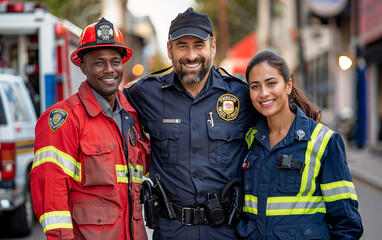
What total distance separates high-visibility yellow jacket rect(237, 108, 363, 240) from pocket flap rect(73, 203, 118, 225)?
90 cm

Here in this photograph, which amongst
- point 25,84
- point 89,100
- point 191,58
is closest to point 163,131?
point 191,58

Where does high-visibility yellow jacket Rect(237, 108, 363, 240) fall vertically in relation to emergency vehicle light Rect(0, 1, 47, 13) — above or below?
below

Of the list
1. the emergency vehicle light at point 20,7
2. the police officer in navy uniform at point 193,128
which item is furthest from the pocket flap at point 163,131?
the emergency vehicle light at point 20,7

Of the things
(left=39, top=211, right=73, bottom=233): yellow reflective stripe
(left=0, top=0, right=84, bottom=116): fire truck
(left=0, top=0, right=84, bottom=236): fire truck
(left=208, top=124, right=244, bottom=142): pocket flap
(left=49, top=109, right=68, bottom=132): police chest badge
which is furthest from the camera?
(left=0, top=0, right=84, bottom=116): fire truck

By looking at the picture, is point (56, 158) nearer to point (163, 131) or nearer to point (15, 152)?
point (163, 131)

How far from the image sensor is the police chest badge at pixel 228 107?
12.4 ft

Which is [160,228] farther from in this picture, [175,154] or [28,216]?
[28,216]

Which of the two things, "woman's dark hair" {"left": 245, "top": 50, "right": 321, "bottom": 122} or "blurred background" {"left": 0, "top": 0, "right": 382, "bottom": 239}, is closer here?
"woman's dark hair" {"left": 245, "top": 50, "right": 321, "bottom": 122}

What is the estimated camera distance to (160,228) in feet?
12.0

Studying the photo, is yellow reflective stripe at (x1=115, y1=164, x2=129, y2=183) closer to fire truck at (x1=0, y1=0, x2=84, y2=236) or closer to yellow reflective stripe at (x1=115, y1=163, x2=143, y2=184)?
yellow reflective stripe at (x1=115, y1=163, x2=143, y2=184)

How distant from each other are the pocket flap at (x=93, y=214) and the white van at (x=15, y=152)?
12.6ft

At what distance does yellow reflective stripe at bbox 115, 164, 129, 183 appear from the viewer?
10.6ft

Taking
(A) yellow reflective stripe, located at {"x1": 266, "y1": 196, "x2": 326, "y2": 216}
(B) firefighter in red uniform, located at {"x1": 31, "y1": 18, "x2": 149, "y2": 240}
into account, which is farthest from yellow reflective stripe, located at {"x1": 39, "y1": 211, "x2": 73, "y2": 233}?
(A) yellow reflective stripe, located at {"x1": 266, "y1": 196, "x2": 326, "y2": 216}

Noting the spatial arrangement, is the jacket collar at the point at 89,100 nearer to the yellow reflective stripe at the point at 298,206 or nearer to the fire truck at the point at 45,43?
the yellow reflective stripe at the point at 298,206
